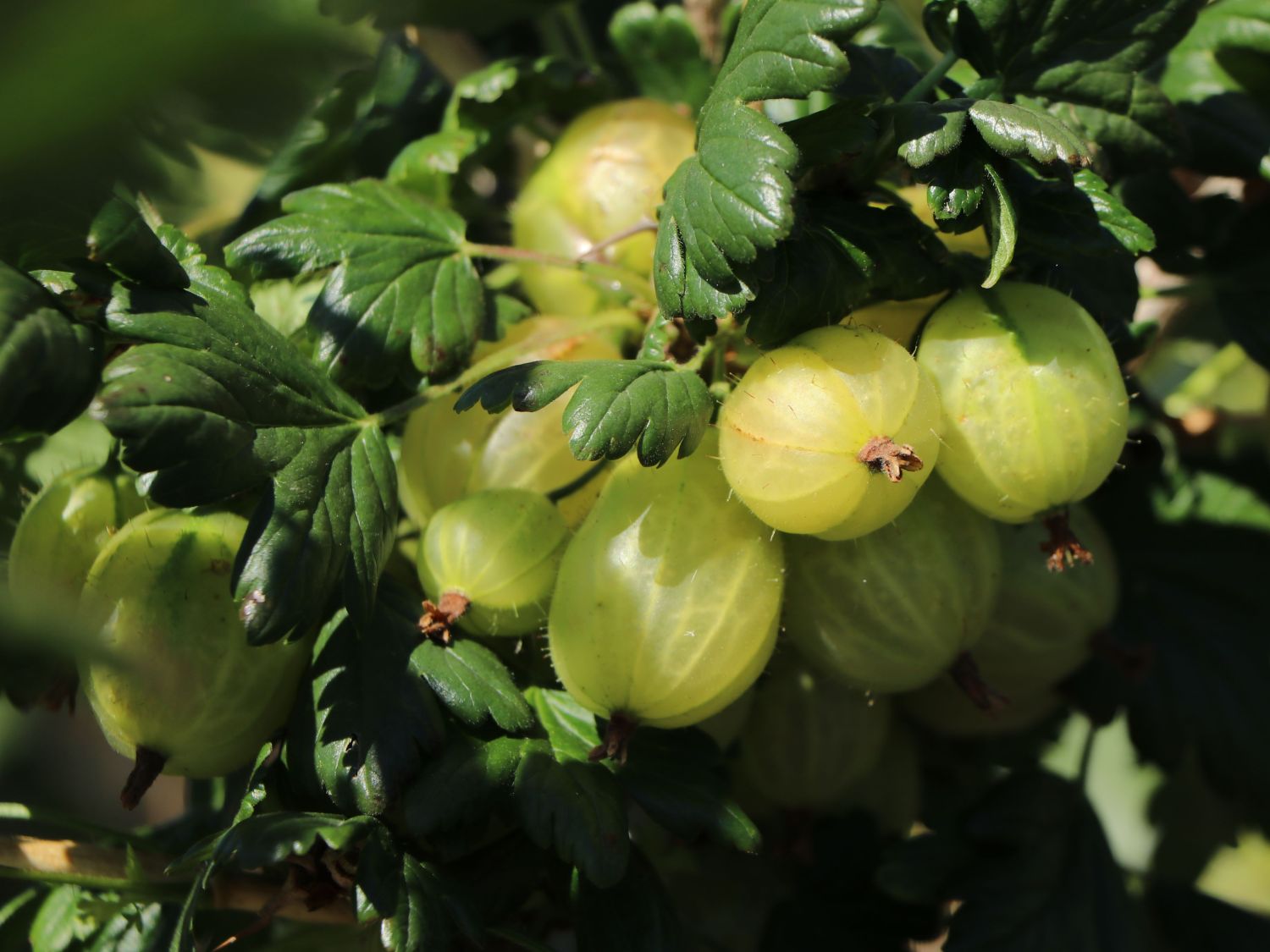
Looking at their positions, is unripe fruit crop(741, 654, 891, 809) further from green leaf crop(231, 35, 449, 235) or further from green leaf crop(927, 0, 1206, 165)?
green leaf crop(231, 35, 449, 235)

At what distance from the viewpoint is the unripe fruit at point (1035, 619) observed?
2.45ft

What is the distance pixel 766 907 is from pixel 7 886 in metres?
0.54

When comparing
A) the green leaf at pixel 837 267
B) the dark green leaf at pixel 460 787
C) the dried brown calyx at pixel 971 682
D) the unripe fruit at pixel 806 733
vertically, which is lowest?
the unripe fruit at pixel 806 733

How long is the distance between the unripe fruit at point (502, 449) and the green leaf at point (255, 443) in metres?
0.07

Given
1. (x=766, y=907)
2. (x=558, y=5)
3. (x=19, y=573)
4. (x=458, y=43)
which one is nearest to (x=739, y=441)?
(x=19, y=573)

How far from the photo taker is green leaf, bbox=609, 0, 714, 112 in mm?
919

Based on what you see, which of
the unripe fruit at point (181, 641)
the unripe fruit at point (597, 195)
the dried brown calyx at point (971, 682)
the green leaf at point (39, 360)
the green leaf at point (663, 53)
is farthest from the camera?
the green leaf at point (663, 53)

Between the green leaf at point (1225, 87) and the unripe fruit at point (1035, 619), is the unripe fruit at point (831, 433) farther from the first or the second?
the green leaf at point (1225, 87)

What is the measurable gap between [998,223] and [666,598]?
256mm

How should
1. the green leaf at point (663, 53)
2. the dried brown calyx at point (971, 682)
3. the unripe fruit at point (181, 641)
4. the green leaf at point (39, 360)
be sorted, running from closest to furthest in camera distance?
the green leaf at point (39, 360), the unripe fruit at point (181, 641), the dried brown calyx at point (971, 682), the green leaf at point (663, 53)

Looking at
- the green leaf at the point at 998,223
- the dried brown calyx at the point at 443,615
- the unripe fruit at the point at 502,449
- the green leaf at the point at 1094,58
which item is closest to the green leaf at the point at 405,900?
the dried brown calyx at the point at 443,615

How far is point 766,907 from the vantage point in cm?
88

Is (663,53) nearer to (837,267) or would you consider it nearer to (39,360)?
(837,267)

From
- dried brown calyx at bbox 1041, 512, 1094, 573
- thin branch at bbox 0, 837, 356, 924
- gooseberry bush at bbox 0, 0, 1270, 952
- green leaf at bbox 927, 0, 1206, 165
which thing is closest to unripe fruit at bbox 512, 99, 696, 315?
gooseberry bush at bbox 0, 0, 1270, 952
